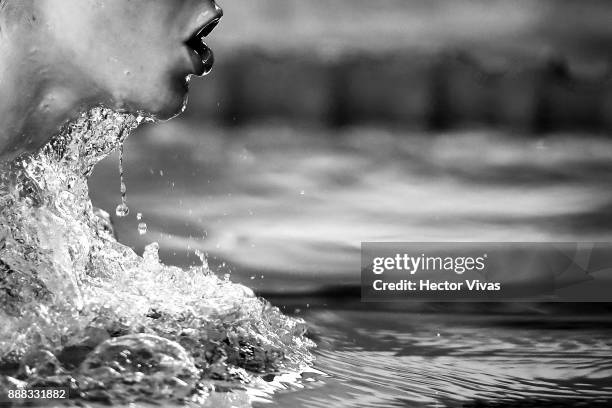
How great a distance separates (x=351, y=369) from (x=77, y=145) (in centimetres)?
40

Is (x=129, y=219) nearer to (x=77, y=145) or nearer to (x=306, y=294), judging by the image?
(x=306, y=294)

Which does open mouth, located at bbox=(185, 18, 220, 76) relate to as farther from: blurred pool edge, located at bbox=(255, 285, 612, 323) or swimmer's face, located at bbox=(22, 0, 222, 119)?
blurred pool edge, located at bbox=(255, 285, 612, 323)

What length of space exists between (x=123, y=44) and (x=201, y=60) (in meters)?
0.08

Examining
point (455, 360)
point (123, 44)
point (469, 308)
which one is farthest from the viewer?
point (469, 308)

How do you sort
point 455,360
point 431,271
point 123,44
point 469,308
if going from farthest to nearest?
1. point 431,271
2. point 469,308
3. point 455,360
4. point 123,44

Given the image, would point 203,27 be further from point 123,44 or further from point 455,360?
point 455,360

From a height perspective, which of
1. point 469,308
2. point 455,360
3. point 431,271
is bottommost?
point 455,360

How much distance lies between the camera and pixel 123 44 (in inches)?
40.7

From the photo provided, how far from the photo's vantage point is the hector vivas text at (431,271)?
1913 millimetres

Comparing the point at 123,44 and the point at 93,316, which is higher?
the point at 123,44

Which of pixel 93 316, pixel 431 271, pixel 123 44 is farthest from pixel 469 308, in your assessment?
pixel 123 44

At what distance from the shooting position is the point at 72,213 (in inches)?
48.8

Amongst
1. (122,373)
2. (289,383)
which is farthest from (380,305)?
(122,373)

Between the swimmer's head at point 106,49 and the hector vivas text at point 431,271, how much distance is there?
0.94 meters
